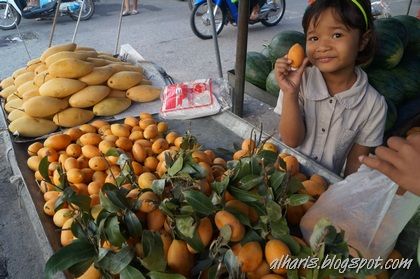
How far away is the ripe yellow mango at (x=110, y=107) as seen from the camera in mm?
2326

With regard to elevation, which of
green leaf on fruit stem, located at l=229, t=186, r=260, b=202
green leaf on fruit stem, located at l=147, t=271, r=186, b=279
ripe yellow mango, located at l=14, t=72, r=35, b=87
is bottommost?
ripe yellow mango, located at l=14, t=72, r=35, b=87

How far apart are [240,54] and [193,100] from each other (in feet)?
2.30

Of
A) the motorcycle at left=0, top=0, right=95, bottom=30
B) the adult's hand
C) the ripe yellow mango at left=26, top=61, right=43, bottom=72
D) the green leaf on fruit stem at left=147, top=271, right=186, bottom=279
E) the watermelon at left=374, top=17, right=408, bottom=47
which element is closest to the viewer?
the adult's hand

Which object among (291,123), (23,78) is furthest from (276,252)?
(23,78)

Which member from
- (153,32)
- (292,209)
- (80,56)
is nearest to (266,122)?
(80,56)

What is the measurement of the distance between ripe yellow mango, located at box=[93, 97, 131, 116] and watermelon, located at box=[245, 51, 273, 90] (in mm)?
1371

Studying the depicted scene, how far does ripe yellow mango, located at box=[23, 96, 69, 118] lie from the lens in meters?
2.18

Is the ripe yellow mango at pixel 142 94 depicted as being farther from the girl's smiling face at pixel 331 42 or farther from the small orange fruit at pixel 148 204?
the small orange fruit at pixel 148 204

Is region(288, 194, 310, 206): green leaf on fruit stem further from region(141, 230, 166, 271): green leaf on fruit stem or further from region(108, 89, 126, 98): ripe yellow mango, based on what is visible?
region(108, 89, 126, 98): ripe yellow mango

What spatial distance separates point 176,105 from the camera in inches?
93.0

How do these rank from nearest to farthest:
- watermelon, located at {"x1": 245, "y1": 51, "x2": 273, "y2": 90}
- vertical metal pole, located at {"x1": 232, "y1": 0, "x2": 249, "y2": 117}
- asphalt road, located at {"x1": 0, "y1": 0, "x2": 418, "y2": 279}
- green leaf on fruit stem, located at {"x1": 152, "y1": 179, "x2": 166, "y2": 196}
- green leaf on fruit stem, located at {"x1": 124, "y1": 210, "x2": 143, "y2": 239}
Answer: green leaf on fruit stem, located at {"x1": 124, "y1": 210, "x2": 143, "y2": 239} → green leaf on fruit stem, located at {"x1": 152, "y1": 179, "x2": 166, "y2": 196} → asphalt road, located at {"x1": 0, "y1": 0, "x2": 418, "y2": 279} → vertical metal pole, located at {"x1": 232, "y1": 0, "x2": 249, "y2": 117} → watermelon, located at {"x1": 245, "y1": 51, "x2": 273, "y2": 90}

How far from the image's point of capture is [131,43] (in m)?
6.44

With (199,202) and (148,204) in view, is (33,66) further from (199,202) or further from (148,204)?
(199,202)

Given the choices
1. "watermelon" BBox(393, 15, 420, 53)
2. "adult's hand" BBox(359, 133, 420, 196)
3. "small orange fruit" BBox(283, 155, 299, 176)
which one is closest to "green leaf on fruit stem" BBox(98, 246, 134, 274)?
"adult's hand" BBox(359, 133, 420, 196)
